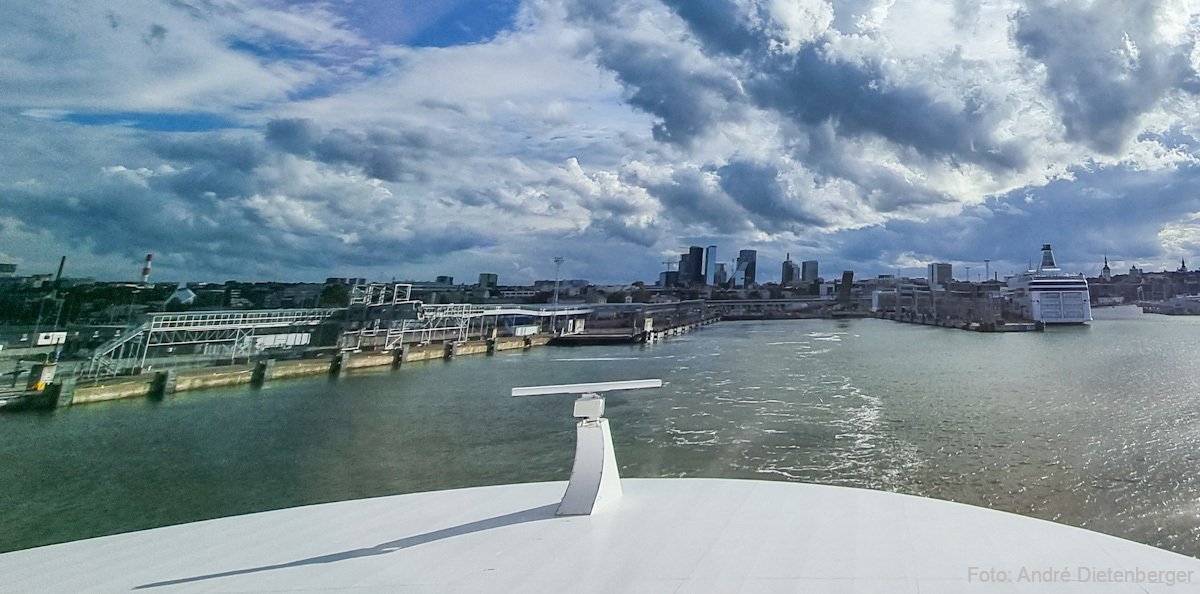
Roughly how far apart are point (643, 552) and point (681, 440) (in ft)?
21.7

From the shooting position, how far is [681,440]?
27.6 ft

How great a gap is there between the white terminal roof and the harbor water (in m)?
3.62

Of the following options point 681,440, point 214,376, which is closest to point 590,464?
point 681,440

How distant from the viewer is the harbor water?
19.6 feet

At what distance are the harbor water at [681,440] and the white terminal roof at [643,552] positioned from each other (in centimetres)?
362

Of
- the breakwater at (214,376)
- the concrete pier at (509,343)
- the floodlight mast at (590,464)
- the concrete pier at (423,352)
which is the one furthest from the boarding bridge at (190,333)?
the floodlight mast at (590,464)

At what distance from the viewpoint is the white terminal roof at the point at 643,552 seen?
172 cm

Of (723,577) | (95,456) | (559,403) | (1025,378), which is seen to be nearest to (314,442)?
(95,456)

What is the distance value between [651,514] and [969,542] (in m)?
1.21

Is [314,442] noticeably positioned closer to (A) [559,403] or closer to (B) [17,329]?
(A) [559,403]

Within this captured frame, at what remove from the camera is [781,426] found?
9367 millimetres

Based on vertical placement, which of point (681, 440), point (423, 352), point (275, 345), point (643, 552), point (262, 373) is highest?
point (643, 552)

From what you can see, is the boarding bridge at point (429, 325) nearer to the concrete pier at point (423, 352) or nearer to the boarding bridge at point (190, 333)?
the concrete pier at point (423, 352)

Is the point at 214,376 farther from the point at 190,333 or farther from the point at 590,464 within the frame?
the point at 590,464
